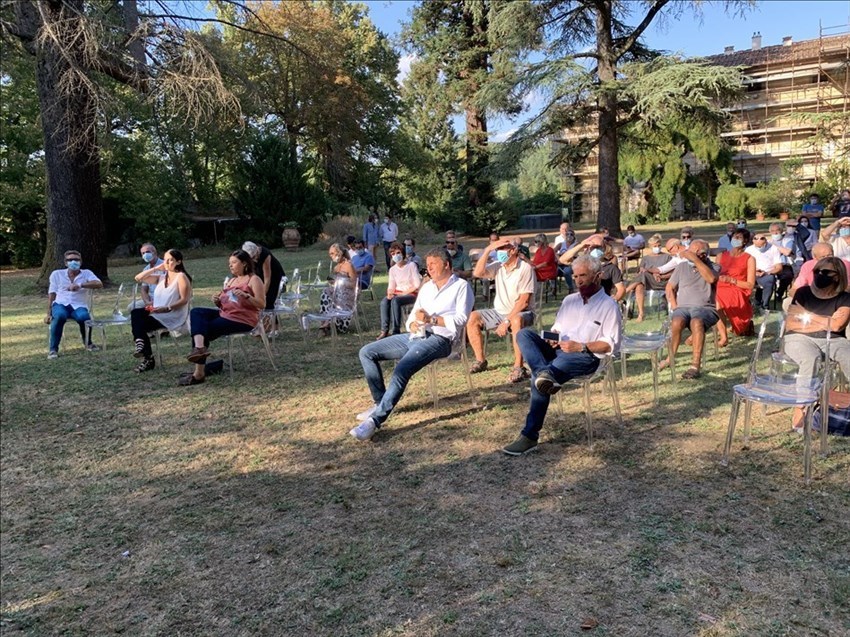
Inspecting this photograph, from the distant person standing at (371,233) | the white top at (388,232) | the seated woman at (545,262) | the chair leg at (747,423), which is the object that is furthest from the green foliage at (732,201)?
the chair leg at (747,423)

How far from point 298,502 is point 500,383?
268cm

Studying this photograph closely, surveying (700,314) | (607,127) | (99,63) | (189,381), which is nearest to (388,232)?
(607,127)

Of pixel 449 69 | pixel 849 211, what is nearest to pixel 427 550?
pixel 849 211

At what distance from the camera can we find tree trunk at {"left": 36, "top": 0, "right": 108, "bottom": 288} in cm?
1209

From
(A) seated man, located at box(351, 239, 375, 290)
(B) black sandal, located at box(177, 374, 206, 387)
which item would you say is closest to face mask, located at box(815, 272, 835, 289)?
(B) black sandal, located at box(177, 374, 206, 387)

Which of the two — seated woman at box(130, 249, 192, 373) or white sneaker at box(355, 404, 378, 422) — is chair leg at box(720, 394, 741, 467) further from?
seated woman at box(130, 249, 192, 373)

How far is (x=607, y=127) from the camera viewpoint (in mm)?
17656

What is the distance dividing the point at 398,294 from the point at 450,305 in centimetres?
306

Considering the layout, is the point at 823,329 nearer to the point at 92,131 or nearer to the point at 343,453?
the point at 343,453

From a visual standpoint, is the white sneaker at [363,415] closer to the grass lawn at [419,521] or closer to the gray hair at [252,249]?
the grass lawn at [419,521]

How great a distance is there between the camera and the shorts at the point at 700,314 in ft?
19.6

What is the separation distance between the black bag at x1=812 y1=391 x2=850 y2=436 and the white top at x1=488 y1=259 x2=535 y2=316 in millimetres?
2634

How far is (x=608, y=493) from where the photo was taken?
3785mm

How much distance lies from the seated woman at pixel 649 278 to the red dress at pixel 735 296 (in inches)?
51.4
